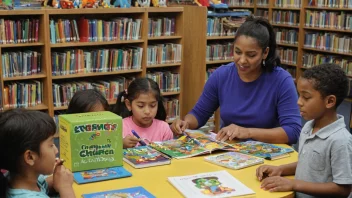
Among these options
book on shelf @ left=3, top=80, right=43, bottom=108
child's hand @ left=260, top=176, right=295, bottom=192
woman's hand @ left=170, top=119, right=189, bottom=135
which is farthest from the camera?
book on shelf @ left=3, top=80, right=43, bottom=108

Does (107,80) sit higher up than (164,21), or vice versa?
(164,21)

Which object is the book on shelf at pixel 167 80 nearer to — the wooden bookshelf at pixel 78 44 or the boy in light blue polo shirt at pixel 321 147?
the wooden bookshelf at pixel 78 44

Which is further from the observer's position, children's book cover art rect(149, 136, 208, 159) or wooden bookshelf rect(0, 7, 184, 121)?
wooden bookshelf rect(0, 7, 184, 121)

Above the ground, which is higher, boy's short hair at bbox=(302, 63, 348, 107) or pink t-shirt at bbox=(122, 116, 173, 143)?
boy's short hair at bbox=(302, 63, 348, 107)

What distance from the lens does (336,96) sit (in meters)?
1.70

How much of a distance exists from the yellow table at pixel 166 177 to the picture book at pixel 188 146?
0.16 ft

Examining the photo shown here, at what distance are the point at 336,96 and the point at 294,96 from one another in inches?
25.1

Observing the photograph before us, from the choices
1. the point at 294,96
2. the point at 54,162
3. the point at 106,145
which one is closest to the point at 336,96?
the point at 294,96

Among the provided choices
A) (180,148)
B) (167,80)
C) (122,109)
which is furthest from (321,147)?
(167,80)

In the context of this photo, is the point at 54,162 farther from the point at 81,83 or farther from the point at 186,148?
the point at 81,83

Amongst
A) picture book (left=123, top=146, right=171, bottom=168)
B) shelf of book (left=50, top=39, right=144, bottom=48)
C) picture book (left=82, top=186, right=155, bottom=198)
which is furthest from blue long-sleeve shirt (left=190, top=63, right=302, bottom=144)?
shelf of book (left=50, top=39, right=144, bottom=48)

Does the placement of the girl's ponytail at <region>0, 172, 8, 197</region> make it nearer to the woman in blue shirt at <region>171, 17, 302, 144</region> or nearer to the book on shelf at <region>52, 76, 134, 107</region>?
the woman in blue shirt at <region>171, 17, 302, 144</region>

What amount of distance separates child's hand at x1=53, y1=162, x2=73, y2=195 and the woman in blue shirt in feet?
2.87

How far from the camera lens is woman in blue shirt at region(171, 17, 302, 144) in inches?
87.7
